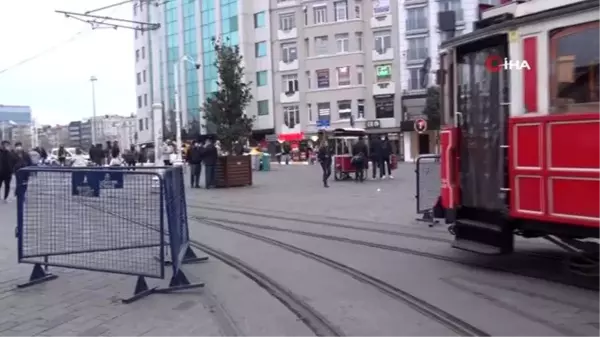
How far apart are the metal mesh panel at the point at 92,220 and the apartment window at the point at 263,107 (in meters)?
56.4

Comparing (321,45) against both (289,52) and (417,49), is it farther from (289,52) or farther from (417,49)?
(417,49)

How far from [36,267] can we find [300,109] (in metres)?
53.5

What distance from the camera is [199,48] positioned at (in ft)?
229

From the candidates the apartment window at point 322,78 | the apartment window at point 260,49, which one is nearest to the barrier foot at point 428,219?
the apartment window at point 322,78

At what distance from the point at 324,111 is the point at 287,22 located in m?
9.63

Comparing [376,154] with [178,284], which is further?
[376,154]

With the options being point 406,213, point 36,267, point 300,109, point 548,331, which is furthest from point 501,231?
point 300,109

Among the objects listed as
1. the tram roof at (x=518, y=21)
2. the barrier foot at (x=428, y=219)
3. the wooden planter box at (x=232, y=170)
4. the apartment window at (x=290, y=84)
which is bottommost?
the barrier foot at (x=428, y=219)

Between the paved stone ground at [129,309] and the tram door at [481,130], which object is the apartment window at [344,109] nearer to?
the tram door at [481,130]

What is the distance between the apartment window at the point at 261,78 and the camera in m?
Result: 63.9

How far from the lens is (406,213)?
14.0 meters

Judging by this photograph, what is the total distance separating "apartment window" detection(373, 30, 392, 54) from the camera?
57.2 m

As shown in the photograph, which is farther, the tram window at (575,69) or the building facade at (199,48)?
the building facade at (199,48)

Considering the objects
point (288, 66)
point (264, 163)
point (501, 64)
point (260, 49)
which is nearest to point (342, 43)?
point (288, 66)
